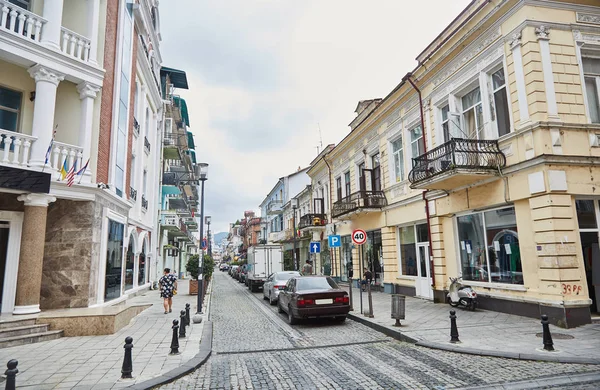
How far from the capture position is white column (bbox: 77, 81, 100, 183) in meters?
11.2

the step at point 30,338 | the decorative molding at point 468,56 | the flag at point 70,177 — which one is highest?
the decorative molding at point 468,56

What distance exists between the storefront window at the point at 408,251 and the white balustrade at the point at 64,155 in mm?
13621

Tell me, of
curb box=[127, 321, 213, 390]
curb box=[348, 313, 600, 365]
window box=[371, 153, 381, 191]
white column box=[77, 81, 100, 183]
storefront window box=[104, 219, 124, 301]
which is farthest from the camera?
window box=[371, 153, 381, 191]

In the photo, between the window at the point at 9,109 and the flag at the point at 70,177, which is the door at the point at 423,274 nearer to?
the flag at the point at 70,177

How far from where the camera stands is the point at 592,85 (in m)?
10.7

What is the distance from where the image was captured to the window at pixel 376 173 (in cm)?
2002

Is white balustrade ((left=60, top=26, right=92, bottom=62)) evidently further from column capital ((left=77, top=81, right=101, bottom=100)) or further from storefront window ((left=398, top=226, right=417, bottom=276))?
storefront window ((left=398, top=226, right=417, bottom=276))

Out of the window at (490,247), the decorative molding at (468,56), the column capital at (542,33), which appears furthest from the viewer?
the decorative molding at (468,56)

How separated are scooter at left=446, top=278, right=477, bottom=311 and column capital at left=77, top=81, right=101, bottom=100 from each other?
44.3 feet

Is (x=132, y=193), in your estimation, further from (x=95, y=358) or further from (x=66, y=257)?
(x=95, y=358)

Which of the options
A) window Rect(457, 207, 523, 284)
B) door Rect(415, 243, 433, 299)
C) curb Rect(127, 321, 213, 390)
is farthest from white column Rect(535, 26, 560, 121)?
curb Rect(127, 321, 213, 390)

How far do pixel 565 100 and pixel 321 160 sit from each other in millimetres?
19202

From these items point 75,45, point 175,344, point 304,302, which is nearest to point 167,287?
point 304,302

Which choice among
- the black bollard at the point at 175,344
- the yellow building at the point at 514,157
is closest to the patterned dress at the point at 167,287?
the black bollard at the point at 175,344
